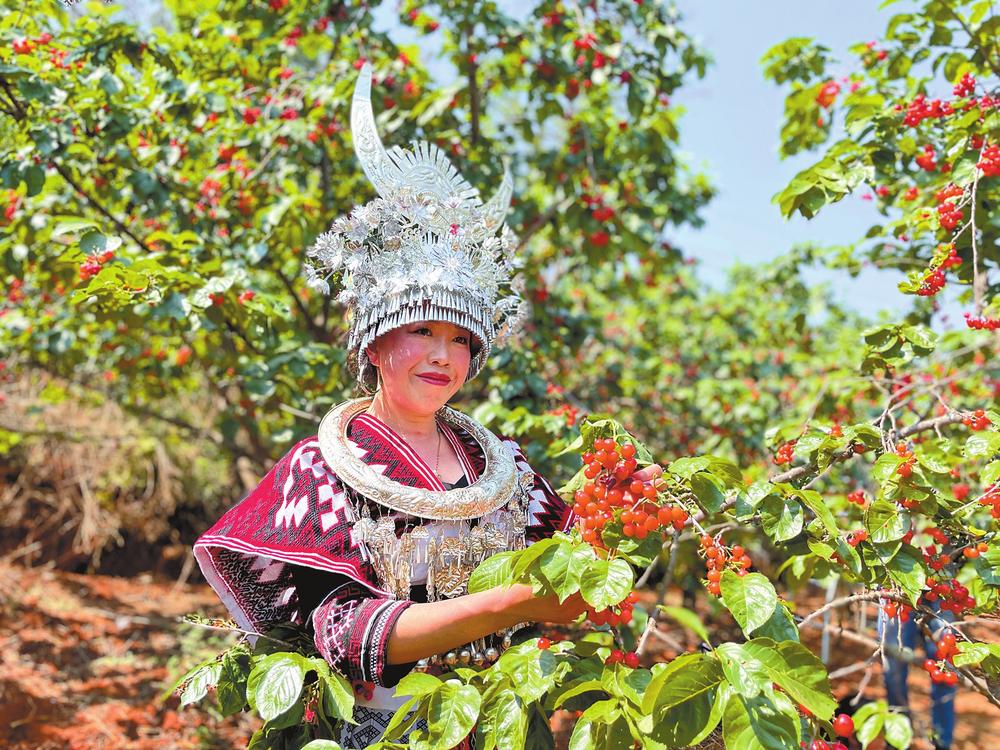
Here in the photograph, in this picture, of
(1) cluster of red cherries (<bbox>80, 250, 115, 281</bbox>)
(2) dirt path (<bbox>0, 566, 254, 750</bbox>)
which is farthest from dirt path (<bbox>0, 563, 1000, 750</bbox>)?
(1) cluster of red cherries (<bbox>80, 250, 115, 281</bbox>)

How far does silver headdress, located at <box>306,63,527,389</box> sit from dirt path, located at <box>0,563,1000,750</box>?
93.7 inches

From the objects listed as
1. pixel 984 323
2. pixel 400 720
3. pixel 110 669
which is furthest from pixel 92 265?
pixel 110 669

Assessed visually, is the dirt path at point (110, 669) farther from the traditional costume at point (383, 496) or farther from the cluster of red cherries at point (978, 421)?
the traditional costume at point (383, 496)

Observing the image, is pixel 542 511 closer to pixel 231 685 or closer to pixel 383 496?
pixel 383 496

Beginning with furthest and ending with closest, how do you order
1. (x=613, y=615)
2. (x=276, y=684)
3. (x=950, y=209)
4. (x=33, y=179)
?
(x=33, y=179) → (x=950, y=209) → (x=276, y=684) → (x=613, y=615)

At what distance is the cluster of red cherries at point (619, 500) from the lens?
1.31 meters

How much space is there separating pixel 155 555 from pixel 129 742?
3819 mm

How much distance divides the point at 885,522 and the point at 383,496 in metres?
1.07

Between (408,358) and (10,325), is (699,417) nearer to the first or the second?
(408,358)

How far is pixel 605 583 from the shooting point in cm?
118

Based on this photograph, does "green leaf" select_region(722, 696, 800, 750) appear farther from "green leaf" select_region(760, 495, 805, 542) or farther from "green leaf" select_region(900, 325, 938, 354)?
"green leaf" select_region(900, 325, 938, 354)

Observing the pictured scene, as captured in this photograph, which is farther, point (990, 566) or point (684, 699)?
point (990, 566)

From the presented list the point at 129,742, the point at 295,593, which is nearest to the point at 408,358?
the point at 295,593

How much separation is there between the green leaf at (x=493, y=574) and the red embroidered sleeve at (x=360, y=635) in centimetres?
19
